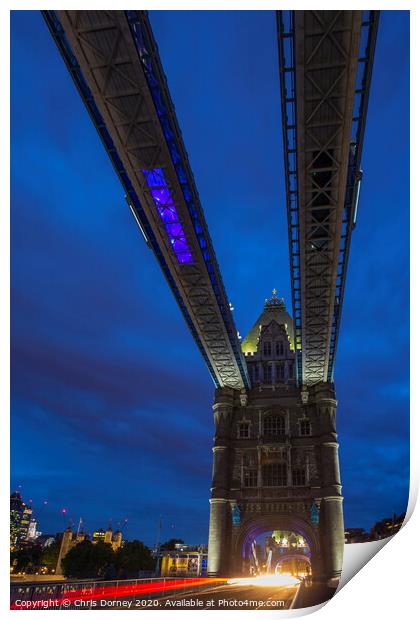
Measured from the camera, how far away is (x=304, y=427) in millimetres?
49188

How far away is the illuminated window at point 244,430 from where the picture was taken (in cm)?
4984

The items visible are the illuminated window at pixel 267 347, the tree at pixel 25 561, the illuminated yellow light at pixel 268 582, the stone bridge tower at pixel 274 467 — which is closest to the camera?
the illuminated yellow light at pixel 268 582

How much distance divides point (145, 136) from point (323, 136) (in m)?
8.97

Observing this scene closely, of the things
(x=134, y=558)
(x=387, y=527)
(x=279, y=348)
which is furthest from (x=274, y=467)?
(x=134, y=558)

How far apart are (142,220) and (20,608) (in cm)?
2215

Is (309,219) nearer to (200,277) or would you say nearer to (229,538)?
(200,277)

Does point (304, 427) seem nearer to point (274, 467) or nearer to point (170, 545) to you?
point (274, 467)

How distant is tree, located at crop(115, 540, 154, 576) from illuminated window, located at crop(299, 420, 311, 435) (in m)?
43.3

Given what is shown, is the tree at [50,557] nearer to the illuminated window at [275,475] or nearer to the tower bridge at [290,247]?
the tower bridge at [290,247]

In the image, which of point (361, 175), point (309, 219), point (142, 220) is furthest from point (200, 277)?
point (361, 175)

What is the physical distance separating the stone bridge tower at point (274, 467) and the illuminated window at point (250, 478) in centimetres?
9

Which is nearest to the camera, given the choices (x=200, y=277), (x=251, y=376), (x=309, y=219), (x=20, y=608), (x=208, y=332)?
(x=20, y=608)

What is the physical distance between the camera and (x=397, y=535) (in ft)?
53.3

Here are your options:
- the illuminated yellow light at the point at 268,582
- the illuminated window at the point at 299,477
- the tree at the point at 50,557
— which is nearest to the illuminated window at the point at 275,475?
the illuminated window at the point at 299,477
